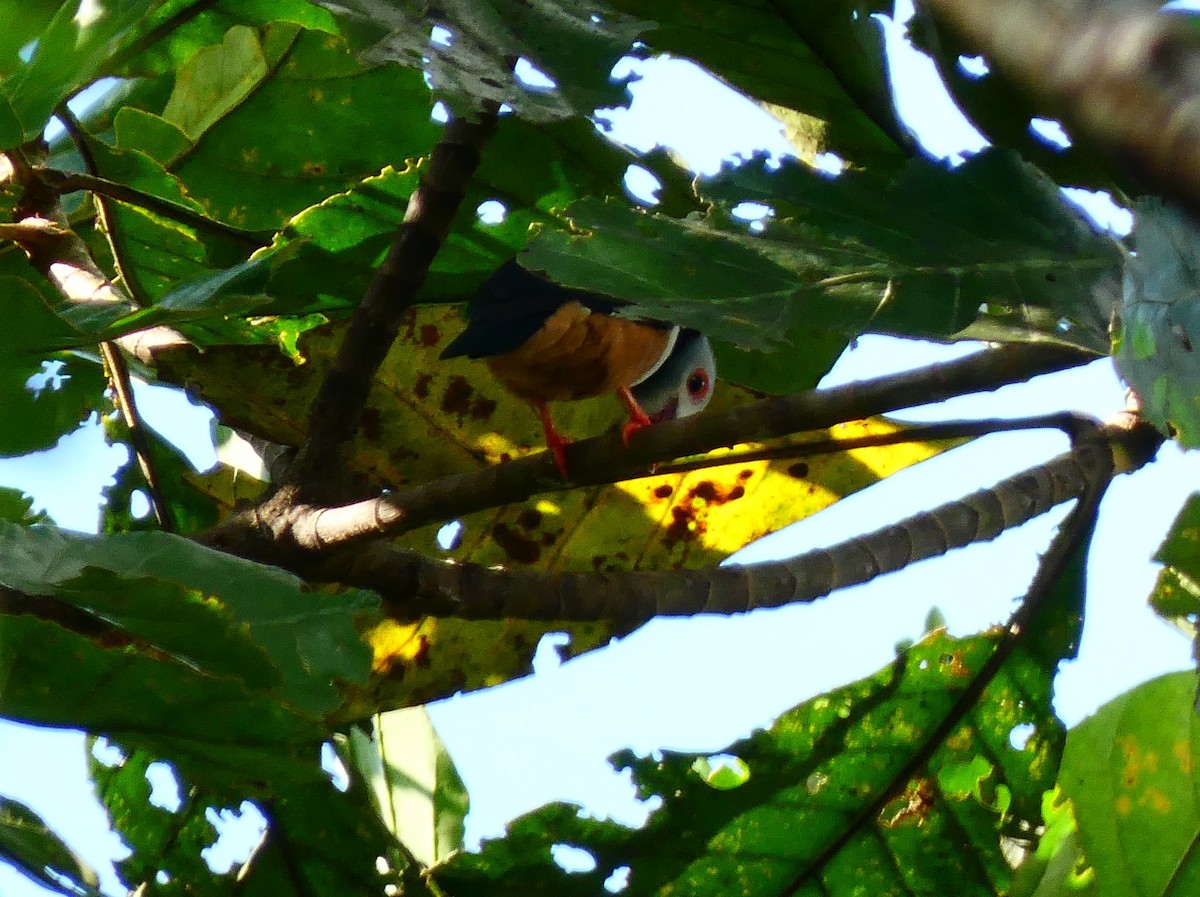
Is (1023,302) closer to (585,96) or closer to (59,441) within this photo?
(585,96)

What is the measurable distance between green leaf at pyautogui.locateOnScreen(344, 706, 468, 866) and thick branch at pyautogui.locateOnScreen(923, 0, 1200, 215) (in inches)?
96.8

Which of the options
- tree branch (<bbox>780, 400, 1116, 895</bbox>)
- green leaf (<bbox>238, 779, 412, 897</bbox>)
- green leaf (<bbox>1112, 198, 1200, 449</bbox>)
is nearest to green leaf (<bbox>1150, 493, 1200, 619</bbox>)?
tree branch (<bbox>780, 400, 1116, 895</bbox>)

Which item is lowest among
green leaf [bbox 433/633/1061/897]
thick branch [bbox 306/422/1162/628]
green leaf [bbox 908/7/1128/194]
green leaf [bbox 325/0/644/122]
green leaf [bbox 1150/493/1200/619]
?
green leaf [bbox 1150/493/1200/619]

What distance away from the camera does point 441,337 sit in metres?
2.24

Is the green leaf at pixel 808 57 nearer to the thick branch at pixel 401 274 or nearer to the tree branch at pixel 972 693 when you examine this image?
the thick branch at pixel 401 274

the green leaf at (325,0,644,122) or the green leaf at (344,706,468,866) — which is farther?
the green leaf at (344,706,468,866)

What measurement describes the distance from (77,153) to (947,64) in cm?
169

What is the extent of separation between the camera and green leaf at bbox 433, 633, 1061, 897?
2.12m

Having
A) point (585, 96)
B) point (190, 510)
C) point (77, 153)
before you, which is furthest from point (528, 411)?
point (77, 153)

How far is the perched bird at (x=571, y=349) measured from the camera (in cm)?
215

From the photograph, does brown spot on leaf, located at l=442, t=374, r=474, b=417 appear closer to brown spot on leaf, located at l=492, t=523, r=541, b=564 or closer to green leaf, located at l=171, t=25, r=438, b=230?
brown spot on leaf, located at l=492, t=523, r=541, b=564

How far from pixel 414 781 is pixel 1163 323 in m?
2.16

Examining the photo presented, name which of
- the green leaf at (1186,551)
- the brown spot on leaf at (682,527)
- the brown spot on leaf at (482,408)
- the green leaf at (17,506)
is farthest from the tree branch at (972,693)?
the green leaf at (17,506)

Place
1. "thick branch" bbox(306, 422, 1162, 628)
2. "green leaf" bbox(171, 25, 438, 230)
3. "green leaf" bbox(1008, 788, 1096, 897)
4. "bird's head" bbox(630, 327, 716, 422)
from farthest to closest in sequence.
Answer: "bird's head" bbox(630, 327, 716, 422)
"green leaf" bbox(171, 25, 438, 230)
"green leaf" bbox(1008, 788, 1096, 897)
"thick branch" bbox(306, 422, 1162, 628)
